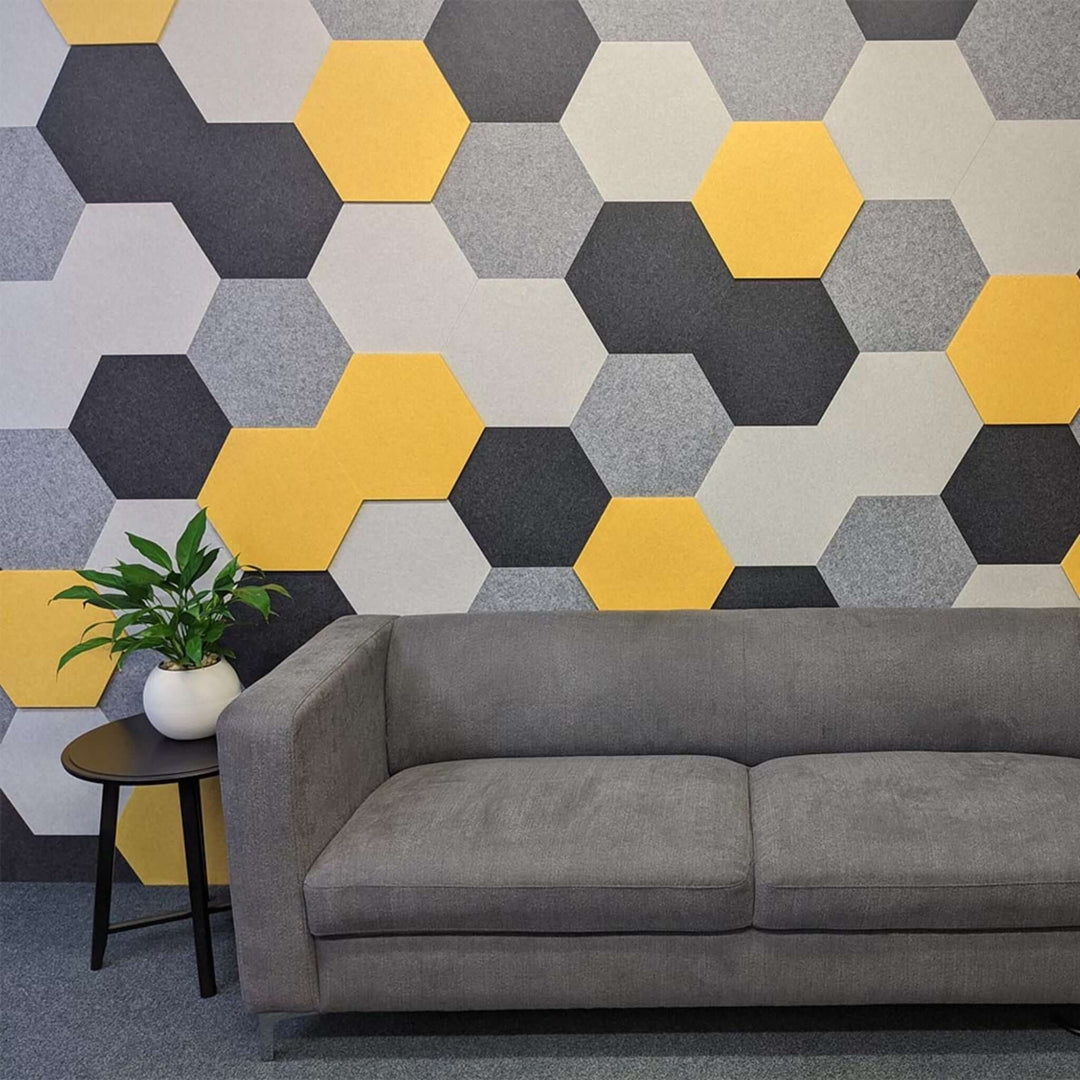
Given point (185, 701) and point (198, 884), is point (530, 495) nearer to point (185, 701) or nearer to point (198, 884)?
point (185, 701)

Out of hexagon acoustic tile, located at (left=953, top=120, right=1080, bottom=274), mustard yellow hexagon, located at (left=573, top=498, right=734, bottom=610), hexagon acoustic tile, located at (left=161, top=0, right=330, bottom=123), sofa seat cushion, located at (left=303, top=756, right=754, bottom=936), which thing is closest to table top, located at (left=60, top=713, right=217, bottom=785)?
sofa seat cushion, located at (left=303, top=756, right=754, bottom=936)

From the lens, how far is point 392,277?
268cm

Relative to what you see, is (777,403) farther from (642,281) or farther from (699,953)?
(699,953)

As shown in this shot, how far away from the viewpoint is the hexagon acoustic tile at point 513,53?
2.58 metres

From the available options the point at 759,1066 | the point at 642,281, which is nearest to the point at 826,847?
the point at 759,1066

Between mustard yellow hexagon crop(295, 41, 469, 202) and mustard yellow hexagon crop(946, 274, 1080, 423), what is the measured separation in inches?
52.4

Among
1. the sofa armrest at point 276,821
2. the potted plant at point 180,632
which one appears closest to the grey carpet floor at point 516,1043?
the sofa armrest at point 276,821

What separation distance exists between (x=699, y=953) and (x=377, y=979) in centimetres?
59

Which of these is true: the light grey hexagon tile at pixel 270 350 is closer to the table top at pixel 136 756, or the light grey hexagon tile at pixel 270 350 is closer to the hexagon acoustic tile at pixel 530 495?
the hexagon acoustic tile at pixel 530 495

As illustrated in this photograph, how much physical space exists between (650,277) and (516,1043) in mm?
1721

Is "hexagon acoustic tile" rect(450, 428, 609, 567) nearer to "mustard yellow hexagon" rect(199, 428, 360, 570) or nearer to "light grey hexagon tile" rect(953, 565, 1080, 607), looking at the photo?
"mustard yellow hexagon" rect(199, 428, 360, 570)

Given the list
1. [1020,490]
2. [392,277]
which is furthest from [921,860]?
[392,277]

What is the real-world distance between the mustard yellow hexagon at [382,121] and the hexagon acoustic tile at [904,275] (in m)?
0.99

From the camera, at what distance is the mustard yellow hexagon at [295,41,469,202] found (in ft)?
8.54
